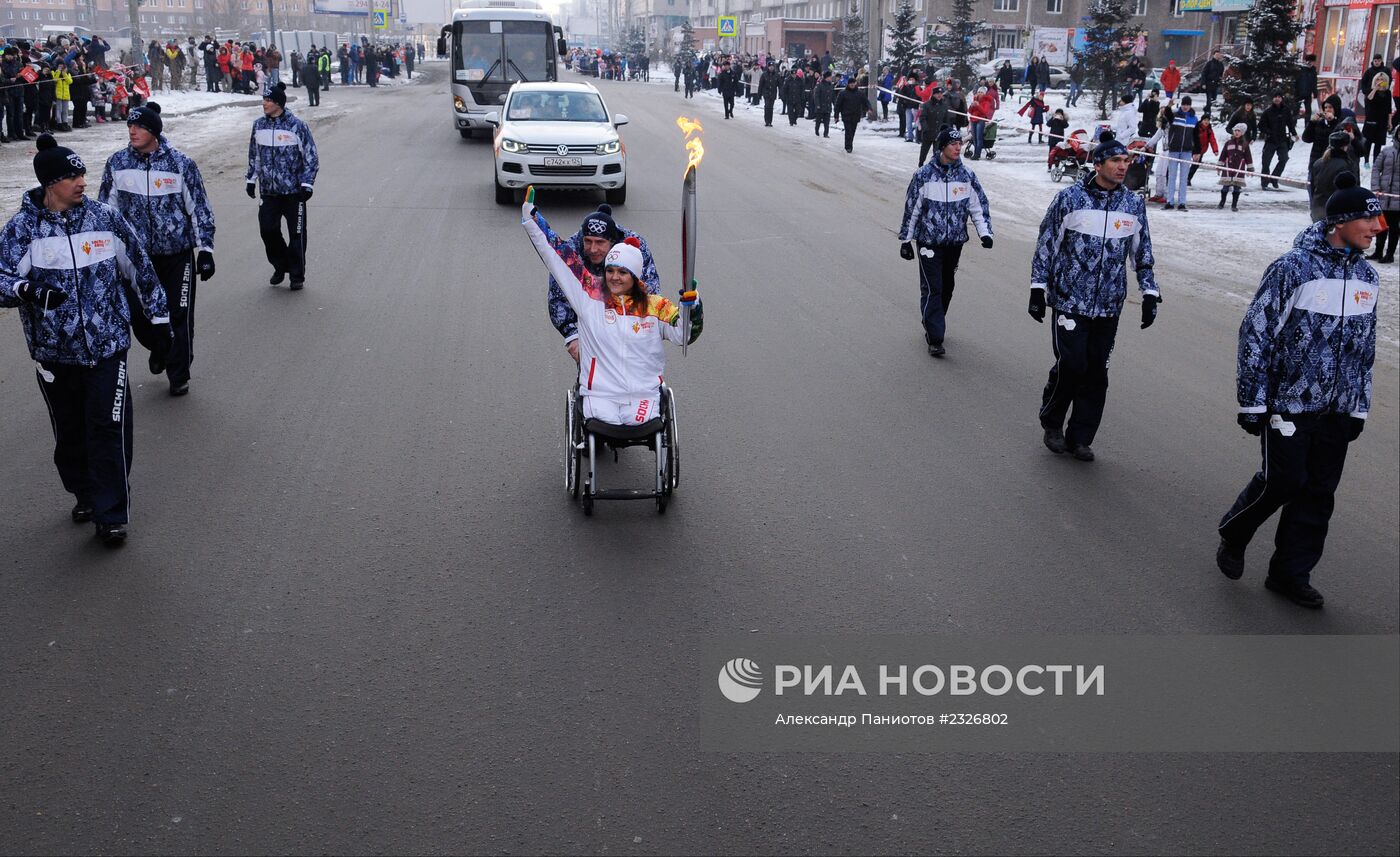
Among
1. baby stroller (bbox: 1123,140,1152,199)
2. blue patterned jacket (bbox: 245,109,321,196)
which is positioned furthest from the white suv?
baby stroller (bbox: 1123,140,1152,199)

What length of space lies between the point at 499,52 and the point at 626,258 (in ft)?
77.7

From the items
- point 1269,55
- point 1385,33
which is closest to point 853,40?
point 1385,33

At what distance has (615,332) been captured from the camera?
20.8ft

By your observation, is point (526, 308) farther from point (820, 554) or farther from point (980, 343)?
point (820, 554)

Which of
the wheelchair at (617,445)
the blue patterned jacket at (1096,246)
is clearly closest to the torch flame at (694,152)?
the wheelchair at (617,445)

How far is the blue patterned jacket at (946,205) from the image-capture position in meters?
9.98

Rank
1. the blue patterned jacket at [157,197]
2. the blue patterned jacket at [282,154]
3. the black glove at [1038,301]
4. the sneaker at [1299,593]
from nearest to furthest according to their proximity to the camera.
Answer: the sneaker at [1299,593], the black glove at [1038,301], the blue patterned jacket at [157,197], the blue patterned jacket at [282,154]

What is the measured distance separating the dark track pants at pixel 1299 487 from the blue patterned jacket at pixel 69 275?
18.3 ft

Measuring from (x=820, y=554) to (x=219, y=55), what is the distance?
48264 mm

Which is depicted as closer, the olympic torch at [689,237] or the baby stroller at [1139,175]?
the olympic torch at [689,237]

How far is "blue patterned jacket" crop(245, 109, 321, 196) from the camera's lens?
36.9 feet

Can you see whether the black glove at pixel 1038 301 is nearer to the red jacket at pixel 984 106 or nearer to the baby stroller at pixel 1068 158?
the baby stroller at pixel 1068 158

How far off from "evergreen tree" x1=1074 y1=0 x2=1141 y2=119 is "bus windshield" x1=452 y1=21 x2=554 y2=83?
18559 millimetres

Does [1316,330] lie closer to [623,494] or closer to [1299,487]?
[1299,487]
